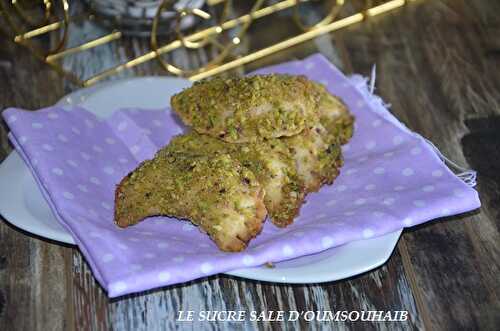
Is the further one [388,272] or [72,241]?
[388,272]

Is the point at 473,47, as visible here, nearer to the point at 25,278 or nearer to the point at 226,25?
the point at 226,25

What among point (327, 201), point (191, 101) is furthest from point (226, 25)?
point (327, 201)

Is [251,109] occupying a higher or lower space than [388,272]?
higher

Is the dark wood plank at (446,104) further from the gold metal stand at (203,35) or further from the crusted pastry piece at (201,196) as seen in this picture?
the crusted pastry piece at (201,196)

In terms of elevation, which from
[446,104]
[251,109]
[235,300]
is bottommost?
[446,104]

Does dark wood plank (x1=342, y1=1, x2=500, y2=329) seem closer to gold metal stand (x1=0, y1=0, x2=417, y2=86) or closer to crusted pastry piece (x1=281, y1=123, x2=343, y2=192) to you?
gold metal stand (x1=0, y1=0, x2=417, y2=86)

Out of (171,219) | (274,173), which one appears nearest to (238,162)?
(274,173)

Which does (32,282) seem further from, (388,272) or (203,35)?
(203,35)

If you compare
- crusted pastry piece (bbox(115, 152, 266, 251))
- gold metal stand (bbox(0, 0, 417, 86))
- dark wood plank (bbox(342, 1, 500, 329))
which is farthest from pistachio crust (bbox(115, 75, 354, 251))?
gold metal stand (bbox(0, 0, 417, 86))
